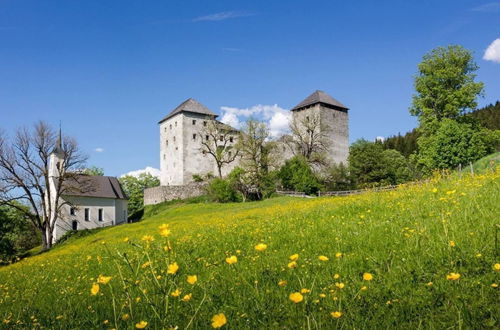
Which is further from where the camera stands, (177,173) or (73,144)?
(177,173)

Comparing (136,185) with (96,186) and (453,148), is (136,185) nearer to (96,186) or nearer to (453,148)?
(96,186)

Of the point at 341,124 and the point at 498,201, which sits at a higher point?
the point at 341,124

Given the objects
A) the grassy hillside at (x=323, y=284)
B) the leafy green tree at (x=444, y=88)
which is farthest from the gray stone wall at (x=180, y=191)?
the grassy hillside at (x=323, y=284)

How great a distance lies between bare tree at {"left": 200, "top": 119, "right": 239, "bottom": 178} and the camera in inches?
2359

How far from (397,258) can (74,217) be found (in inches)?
2052

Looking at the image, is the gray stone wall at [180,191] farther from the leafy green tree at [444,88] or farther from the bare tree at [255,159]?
the leafy green tree at [444,88]

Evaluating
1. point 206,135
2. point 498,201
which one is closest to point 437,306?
point 498,201

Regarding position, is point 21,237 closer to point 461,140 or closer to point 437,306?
point 461,140

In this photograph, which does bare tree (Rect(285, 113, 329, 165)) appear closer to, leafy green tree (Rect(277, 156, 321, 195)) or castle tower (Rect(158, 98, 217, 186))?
leafy green tree (Rect(277, 156, 321, 195))

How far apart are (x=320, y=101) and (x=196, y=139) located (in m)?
22.5

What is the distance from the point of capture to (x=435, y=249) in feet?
14.9

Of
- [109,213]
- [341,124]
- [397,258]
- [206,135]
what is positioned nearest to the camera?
[397,258]

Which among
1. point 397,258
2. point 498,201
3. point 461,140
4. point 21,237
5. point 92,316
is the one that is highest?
point 461,140

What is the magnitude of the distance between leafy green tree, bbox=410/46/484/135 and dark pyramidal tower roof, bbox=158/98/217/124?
35824 mm
